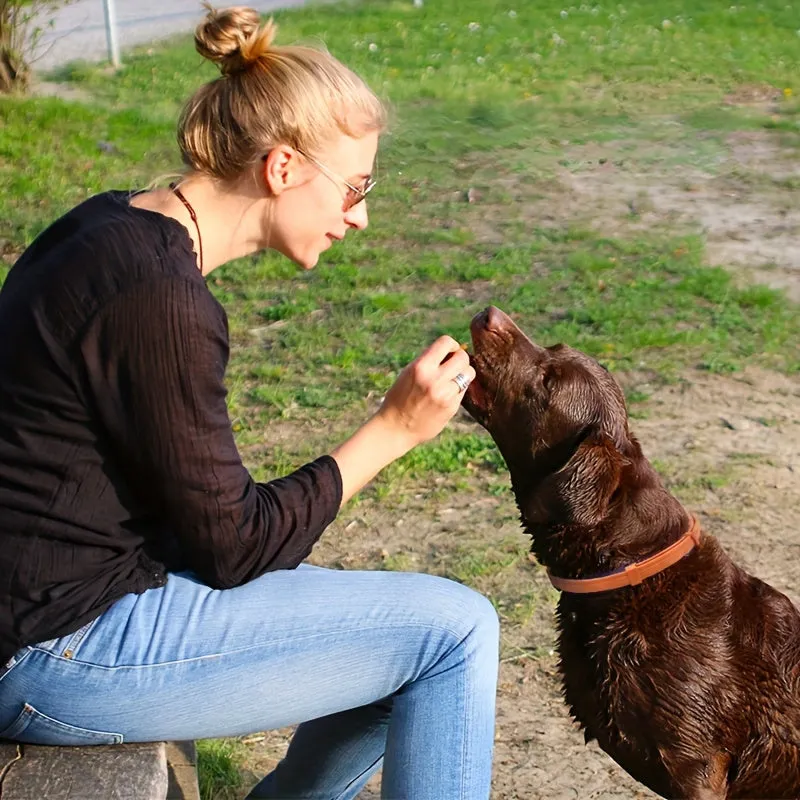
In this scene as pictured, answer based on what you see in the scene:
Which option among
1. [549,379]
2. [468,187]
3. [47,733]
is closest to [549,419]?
[549,379]

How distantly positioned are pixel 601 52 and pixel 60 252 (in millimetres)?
11914

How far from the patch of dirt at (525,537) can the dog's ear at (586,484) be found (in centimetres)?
→ 99

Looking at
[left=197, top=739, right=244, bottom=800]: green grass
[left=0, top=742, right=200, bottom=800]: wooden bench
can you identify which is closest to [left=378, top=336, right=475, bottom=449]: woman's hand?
[left=0, top=742, right=200, bottom=800]: wooden bench

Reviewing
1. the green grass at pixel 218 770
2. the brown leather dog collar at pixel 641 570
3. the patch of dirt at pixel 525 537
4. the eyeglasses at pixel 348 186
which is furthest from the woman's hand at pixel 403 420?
the patch of dirt at pixel 525 537

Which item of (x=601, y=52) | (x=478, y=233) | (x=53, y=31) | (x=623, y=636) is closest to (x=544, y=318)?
(x=478, y=233)

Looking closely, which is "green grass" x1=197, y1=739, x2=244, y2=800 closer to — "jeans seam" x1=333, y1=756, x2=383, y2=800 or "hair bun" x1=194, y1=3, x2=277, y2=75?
"jeans seam" x1=333, y1=756, x2=383, y2=800

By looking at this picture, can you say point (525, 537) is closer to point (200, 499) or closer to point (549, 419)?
point (549, 419)

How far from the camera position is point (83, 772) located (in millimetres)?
2354

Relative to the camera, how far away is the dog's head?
10.00ft

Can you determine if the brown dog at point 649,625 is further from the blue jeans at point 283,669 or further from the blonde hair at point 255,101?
the blonde hair at point 255,101

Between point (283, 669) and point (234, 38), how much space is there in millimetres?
1350

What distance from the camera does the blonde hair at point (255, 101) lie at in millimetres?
2504

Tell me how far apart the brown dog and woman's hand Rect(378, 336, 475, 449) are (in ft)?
1.72

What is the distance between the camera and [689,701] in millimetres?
2895
